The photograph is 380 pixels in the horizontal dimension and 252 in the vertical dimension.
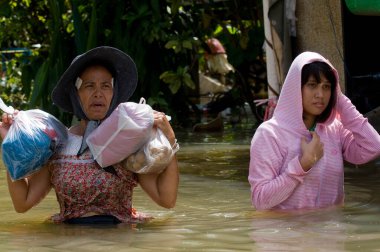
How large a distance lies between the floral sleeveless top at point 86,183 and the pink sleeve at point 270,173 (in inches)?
24.8

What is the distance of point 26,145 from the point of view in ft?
14.1

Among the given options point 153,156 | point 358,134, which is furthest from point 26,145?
point 358,134

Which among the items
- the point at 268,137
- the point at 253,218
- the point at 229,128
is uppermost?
the point at 268,137

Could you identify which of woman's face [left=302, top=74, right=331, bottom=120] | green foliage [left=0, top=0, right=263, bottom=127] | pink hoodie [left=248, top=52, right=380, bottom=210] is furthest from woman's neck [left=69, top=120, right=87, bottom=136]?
green foliage [left=0, top=0, right=263, bottom=127]

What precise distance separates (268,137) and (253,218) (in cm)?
44

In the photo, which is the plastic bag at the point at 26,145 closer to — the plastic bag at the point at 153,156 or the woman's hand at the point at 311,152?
the plastic bag at the point at 153,156

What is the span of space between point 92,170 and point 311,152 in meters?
1.07

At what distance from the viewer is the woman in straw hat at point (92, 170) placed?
4.44 m

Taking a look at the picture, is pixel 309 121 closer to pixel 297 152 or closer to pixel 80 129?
pixel 297 152

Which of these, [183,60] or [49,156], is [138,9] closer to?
[183,60]

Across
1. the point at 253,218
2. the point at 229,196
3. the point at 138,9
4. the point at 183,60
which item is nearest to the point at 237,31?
the point at 183,60

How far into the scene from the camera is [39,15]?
42.2ft

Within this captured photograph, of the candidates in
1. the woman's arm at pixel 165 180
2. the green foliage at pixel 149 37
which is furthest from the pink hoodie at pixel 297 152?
the green foliage at pixel 149 37

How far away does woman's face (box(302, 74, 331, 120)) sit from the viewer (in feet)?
15.6
